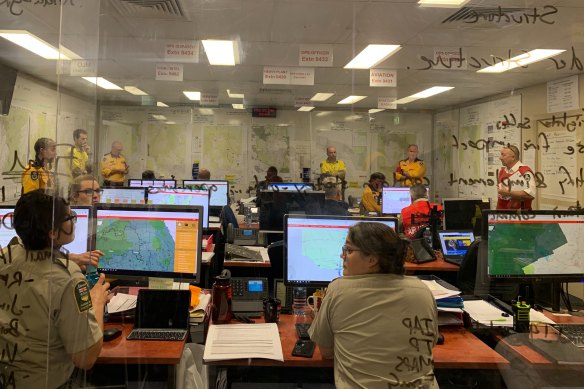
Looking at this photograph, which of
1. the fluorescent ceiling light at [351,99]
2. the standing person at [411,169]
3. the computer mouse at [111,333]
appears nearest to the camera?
the computer mouse at [111,333]

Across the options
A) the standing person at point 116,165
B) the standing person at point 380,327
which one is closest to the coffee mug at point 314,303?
the standing person at point 380,327

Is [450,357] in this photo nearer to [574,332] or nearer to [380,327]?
[380,327]

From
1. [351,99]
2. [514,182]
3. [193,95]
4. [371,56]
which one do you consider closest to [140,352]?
[514,182]

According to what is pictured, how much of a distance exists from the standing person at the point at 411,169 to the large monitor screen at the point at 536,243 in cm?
220

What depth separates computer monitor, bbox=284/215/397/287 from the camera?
2025 millimetres

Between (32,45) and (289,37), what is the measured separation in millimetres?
3211

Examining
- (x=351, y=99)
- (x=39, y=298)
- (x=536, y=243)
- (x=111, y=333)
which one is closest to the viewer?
(x=39, y=298)

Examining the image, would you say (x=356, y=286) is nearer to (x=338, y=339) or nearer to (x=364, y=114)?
(x=338, y=339)

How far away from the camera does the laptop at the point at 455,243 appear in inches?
135

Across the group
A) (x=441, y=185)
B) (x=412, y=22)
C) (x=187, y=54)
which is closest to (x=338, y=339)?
(x=441, y=185)

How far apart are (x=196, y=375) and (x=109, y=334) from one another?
40 cm

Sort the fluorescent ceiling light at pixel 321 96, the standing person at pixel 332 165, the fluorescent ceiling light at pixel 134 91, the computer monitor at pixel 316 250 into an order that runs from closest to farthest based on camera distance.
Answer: the computer monitor at pixel 316 250, the fluorescent ceiling light at pixel 134 91, the standing person at pixel 332 165, the fluorescent ceiling light at pixel 321 96

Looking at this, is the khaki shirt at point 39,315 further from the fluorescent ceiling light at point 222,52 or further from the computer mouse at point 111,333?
the fluorescent ceiling light at point 222,52

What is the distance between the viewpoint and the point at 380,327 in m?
1.35
